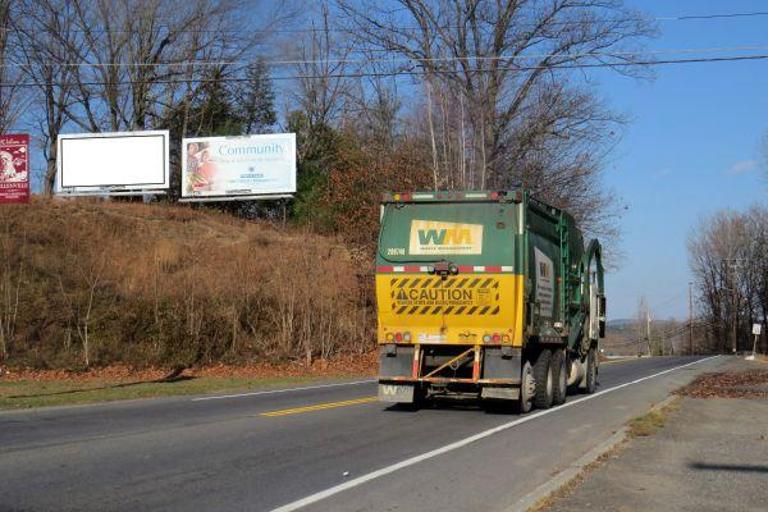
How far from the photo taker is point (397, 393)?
14.4 meters

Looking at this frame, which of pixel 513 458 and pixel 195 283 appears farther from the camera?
pixel 195 283

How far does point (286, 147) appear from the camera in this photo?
3731 centimetres

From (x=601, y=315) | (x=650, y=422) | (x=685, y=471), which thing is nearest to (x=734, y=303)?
(x=601, y=315)

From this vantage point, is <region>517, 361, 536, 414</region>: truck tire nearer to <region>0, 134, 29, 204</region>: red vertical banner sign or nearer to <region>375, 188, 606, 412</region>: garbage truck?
<region>375, 188, 606, 412</region>: garbage truck

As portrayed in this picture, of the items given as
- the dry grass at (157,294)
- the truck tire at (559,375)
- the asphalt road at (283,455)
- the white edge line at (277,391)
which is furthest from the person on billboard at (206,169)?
the truck tire at (559,375)

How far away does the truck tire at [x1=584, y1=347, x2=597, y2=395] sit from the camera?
2055cm

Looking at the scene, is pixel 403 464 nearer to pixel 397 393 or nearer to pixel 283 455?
pixel 283 455

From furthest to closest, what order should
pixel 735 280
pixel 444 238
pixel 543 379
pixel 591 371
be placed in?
1. pixel 735 280
2. pixel 591 371
3. pixel 543 379
4. pixel 444 238

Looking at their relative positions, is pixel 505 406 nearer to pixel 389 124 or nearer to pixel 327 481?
pixel 327 481

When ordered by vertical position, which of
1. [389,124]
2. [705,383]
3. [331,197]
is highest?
[389,124]

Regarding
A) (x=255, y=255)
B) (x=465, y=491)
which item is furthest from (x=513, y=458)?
(x=255, y=255)

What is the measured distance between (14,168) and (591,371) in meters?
15.5

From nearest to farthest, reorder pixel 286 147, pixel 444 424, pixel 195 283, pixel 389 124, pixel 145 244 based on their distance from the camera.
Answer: pixel 444 424 < pixel 195 283 < pixel 145 244 < pixel 286 147 < pixel 389 124

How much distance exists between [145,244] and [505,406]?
2214 centimetres
